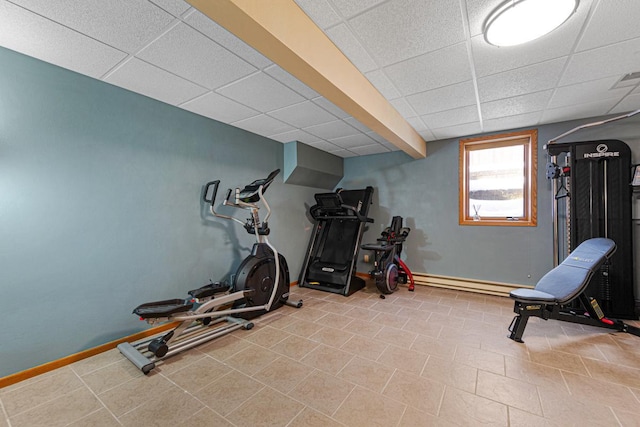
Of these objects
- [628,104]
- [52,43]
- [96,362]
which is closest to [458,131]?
[628,104]

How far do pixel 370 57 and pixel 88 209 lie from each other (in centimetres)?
281

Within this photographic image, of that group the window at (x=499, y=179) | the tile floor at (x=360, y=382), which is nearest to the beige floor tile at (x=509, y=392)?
the tile floor at (x=360, y=382)

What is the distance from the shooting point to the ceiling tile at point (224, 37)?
5.27ft

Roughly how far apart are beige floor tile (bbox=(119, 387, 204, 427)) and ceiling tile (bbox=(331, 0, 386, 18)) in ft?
8.94

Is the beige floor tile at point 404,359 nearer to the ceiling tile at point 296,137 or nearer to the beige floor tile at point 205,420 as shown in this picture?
the beige floor tile at point 205,420

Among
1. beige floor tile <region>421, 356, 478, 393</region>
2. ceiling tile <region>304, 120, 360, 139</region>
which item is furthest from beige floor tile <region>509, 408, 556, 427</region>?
ceiling tile <region>304, 120, 360, 139</region>

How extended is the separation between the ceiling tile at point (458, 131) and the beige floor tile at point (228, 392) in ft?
13.1

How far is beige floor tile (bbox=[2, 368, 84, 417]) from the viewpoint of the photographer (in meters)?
1.64

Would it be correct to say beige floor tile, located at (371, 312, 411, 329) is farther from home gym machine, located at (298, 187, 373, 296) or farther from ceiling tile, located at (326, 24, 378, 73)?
ceiling tile, located at (326, 24, 378, 73)

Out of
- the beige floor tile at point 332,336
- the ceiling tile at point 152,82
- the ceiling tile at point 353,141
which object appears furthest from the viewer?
the ceiling tile at point 353,141

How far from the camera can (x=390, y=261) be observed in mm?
3982

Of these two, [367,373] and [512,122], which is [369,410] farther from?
[512,122]

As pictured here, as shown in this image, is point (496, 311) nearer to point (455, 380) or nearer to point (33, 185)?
point (455, 380)

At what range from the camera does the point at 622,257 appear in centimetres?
281
